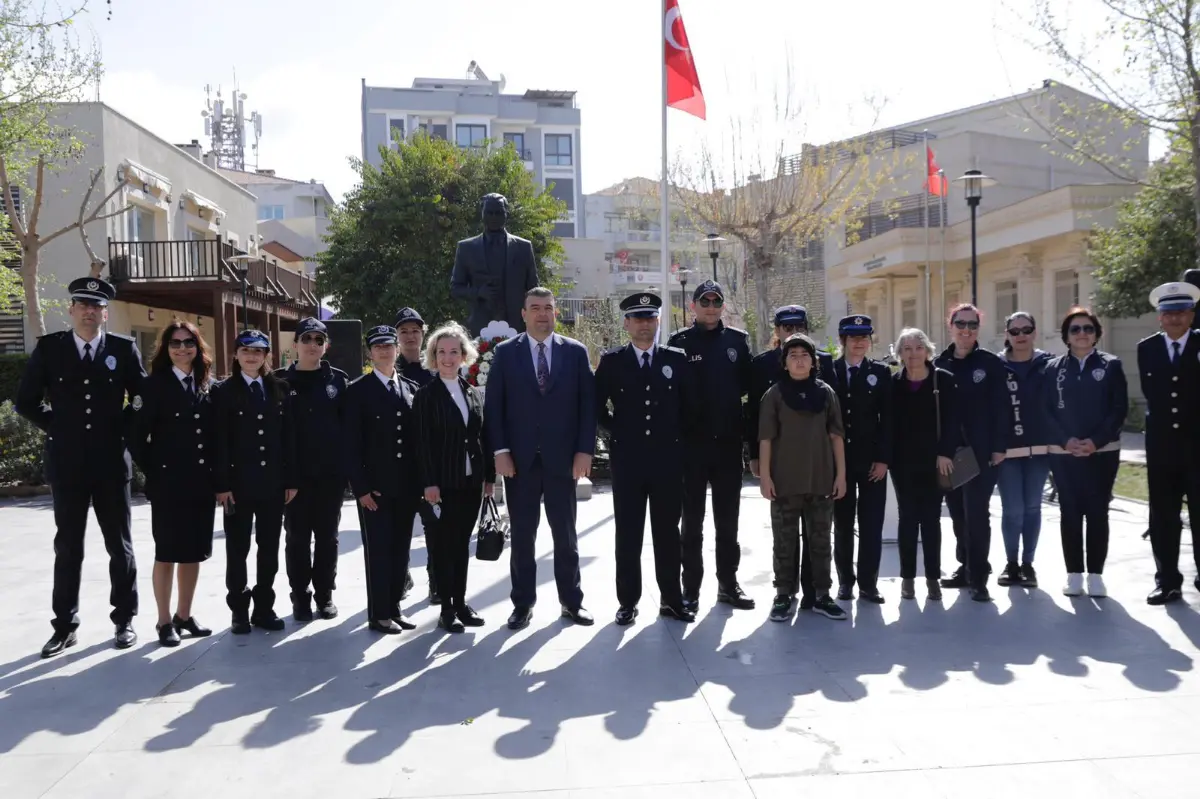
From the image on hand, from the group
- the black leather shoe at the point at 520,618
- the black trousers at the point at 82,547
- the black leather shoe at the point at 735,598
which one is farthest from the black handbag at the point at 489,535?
the black trousers at the point at 82,547

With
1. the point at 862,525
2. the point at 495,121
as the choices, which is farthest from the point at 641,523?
the point at 495,121

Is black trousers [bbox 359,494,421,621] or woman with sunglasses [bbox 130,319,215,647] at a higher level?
woman with sunglasses [bbox 130,319,215,647]

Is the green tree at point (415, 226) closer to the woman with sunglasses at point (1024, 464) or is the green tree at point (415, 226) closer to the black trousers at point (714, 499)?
the woman with sunglasses at point (1024, 464)

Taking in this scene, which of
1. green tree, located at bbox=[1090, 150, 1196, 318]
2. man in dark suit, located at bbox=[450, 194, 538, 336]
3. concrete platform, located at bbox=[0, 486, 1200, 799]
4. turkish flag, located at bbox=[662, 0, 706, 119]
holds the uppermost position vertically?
turkish flag, located at bbox=[662, 0, 706, 119]

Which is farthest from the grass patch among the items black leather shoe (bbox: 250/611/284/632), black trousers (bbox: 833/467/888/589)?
black leather shoe (bbox: 250/611/284/632)

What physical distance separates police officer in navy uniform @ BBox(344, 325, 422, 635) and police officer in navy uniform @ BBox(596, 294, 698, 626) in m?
1.24

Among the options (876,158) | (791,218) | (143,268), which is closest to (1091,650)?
(791,218)

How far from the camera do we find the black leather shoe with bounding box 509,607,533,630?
5.99 meters

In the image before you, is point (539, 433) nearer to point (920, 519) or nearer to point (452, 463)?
point (452, 463)

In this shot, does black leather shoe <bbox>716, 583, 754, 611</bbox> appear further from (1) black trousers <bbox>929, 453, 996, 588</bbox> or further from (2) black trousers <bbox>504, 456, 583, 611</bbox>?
(1) black trousers <bbox>929, 453, 996, 588</bbox>

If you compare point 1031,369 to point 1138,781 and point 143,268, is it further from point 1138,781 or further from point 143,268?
point 143,268

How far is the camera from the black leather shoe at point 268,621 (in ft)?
19.9

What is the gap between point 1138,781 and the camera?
3.59m

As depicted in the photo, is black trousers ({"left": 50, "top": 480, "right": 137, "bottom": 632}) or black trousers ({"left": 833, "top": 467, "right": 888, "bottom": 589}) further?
black trousers ({"left": 833, "top": 467, "right": 888, "bottom": 589})
